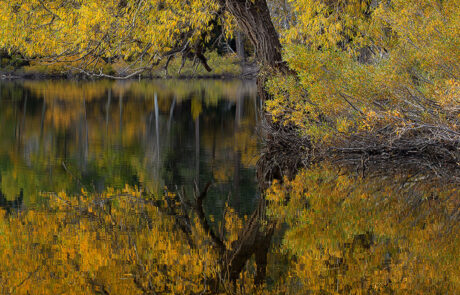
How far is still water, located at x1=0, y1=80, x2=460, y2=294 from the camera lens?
19.9 feet

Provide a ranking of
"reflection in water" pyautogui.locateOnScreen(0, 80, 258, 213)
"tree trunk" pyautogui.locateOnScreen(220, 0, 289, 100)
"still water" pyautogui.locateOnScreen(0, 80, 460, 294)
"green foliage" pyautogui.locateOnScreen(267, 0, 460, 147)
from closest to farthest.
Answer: "still water" pyautogui.locateOnScreen(0, 80, 460, 294), "green foliage" pyautogui.locateOnScreen(267, 0, 460, 147), "reflection in water" pyautogui.locateOnScreen(0, 80, 258, 213), "tree trunk" pyautogui.locateOnScreen(220, 0, 289, 100)

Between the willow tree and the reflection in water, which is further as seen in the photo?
the willow tree

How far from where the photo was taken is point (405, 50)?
11.7 m

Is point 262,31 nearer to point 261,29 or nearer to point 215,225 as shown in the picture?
point 261,29

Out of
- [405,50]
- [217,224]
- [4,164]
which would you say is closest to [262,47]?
[405,50]

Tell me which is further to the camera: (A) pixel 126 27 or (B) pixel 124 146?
(B) pixel 124 146

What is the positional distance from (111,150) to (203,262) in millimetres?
9050

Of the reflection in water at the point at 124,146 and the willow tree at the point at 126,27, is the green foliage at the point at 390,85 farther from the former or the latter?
the reflection in water at the point at 124,146

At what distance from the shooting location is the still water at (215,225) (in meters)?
6.07

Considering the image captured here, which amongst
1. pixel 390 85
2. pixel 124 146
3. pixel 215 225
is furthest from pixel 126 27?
pixel 215 225

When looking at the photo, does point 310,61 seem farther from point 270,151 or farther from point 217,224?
point 217,224

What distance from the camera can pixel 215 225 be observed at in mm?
7973

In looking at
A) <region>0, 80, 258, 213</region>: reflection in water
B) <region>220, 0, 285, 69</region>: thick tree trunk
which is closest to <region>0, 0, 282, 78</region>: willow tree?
<region>220, 0, 285, 69</region>: thick tree trunk

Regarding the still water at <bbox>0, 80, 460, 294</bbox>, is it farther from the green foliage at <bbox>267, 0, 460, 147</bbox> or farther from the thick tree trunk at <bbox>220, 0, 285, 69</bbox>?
the thick tree trunk at <bbox>220, 0, 285, 69</bbox>
